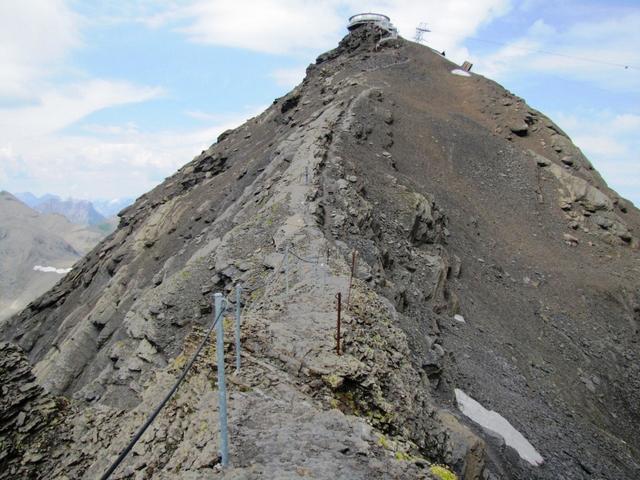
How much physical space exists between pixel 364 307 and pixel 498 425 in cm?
885

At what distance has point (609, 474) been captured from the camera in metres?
18.8

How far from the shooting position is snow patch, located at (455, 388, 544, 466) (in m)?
17.0

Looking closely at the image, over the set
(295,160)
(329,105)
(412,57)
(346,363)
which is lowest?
(346,363)

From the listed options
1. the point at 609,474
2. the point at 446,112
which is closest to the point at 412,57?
the point at 446,112

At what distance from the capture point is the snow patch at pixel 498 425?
17.0 metres

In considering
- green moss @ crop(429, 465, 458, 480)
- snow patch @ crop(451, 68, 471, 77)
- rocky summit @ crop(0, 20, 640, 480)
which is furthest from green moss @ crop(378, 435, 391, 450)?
snow patch @ crop(451, 68, 471, 77)

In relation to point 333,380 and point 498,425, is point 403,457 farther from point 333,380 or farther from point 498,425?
point 498,425

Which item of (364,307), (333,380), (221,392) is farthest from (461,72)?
(221,392)

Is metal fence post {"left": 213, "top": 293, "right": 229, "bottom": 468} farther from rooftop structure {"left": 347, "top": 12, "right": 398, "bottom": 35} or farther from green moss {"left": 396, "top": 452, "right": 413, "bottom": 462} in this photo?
rooftop structure {"left": 347, "top": 12, "right": 398, "bottom": 35}

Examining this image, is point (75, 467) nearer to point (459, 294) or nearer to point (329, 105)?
point (459, 294)

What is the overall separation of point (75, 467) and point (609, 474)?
20.3 meters

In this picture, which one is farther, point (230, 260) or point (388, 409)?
point (230, 260)

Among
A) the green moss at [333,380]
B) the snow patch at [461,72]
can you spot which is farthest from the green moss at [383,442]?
the snow patch at [461,72]

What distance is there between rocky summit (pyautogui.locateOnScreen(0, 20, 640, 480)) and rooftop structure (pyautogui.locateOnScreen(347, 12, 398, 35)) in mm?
2632
